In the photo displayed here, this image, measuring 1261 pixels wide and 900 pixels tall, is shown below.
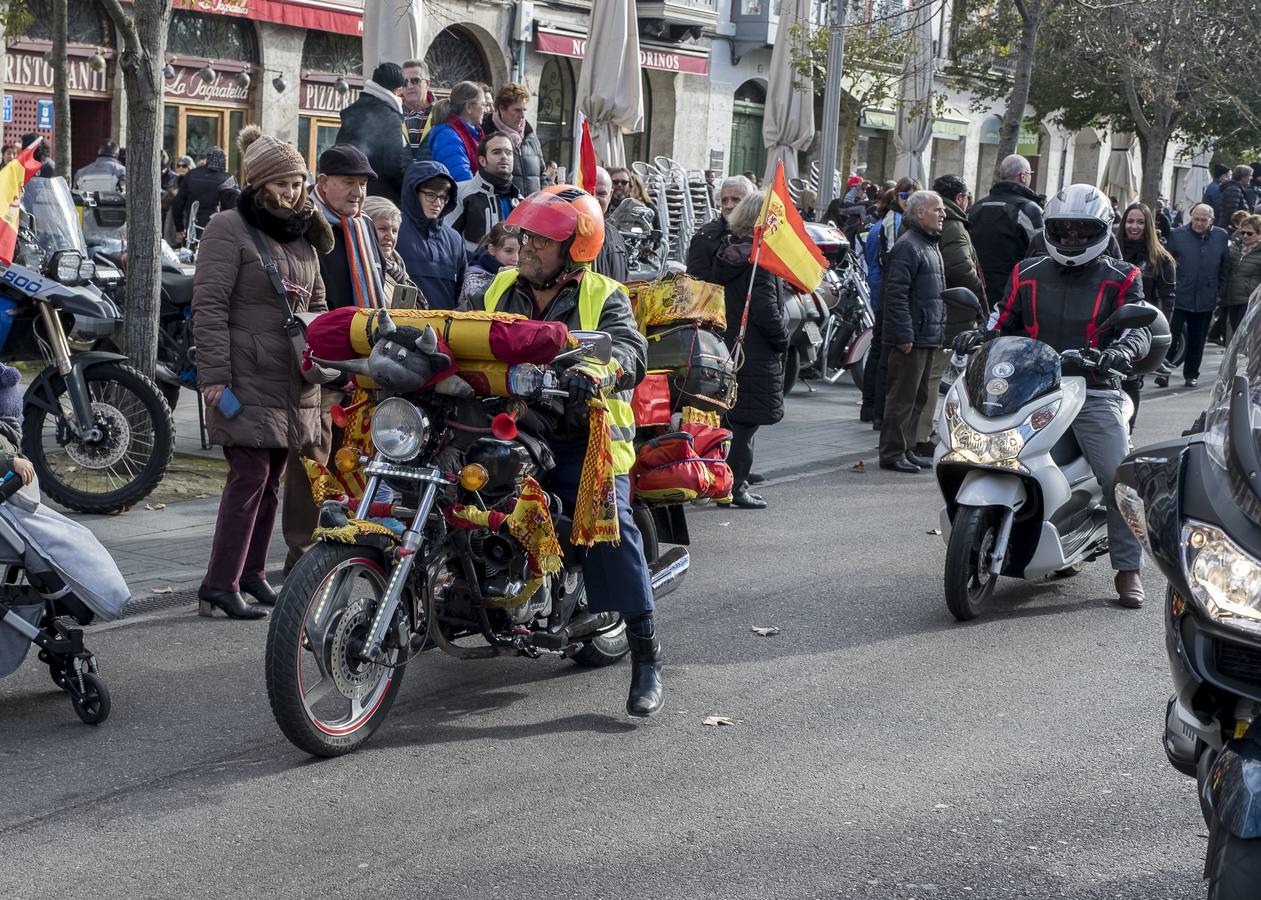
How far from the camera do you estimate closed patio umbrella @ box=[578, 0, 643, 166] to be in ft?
58.4

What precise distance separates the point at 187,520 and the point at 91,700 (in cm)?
318

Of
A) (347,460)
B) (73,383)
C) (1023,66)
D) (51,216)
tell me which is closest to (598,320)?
(347,460)

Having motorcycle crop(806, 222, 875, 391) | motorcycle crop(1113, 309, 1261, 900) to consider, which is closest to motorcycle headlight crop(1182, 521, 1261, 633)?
motorcycle crop(1113, 309, 1261, 900)

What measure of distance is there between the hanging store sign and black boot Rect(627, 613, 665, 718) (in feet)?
86.4

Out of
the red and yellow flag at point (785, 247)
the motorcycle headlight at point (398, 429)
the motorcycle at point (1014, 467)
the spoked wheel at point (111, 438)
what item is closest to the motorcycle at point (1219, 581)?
the motorcycle headlight at point (398, 429)

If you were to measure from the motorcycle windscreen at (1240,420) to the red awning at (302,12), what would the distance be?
72.3 feet

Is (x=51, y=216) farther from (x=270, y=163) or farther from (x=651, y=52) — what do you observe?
(x=651, y=52)

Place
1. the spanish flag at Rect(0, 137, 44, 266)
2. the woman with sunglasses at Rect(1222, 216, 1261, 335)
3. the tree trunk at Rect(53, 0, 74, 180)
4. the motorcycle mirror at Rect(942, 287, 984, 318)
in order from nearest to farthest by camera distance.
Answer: the spanish flag at Rect(0, 137, 44, 266) < the motorcycle mirror at Rect(942, 287, 984, 318) < the woman with sunglasses at Rect(1222, 216, 1261, 335) < the tree trunk at Rect(53, 0, 74, 180)

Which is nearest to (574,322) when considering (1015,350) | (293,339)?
(293,339)

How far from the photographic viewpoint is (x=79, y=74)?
23.2m

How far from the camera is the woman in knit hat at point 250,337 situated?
21.1 ft

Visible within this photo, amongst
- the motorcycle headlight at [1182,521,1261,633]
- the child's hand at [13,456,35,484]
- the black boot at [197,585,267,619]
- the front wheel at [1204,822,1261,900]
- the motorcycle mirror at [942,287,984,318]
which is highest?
the motorcycle mirror at [942,287,984,318]

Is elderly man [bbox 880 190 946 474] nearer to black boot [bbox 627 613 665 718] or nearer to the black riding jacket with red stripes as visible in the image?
the black riding jacket with red stripes

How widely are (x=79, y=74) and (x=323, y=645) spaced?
20527 millimetres
